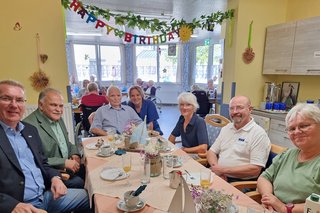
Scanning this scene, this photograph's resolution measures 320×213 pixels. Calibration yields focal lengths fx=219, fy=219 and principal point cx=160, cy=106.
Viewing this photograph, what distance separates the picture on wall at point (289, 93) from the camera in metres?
3.49

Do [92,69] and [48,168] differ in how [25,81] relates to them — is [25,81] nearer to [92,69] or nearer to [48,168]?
[48,168]

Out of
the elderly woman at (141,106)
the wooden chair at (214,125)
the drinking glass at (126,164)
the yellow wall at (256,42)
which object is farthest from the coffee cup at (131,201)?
the yellow wall at (256,42)

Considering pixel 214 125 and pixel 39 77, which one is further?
pixel 39 77

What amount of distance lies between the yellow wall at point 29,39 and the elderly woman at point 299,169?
9.18 ft

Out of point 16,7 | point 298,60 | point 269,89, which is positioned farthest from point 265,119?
point 16,7

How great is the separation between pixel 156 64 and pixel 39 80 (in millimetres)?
→ 6955

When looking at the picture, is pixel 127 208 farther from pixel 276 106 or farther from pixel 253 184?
pixel 276 106

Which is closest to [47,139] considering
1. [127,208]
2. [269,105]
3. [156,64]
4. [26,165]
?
[26,165]

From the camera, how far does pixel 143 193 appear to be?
1.32 meters

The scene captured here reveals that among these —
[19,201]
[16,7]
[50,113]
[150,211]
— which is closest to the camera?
[150,211]

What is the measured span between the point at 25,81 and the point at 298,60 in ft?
12.2

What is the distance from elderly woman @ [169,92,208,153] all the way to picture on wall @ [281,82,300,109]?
1.95m

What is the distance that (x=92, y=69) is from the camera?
8.88 m

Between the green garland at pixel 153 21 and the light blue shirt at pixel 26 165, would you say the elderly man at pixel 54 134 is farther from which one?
the green garland at pixel 153 21
